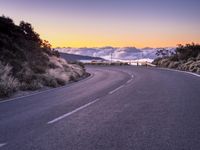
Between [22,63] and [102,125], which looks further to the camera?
[22,63]

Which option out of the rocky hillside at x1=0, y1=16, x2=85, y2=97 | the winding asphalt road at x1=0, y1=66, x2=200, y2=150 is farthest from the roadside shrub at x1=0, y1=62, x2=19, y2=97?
the winding asphalt road at x1=0, y1=66, x2=200, y2=150

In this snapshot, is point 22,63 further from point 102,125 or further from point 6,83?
point 102,125

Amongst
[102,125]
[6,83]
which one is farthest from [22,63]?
[102,125]

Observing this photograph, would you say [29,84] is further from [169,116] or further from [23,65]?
[169,116]

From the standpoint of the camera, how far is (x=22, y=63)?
24.7 m

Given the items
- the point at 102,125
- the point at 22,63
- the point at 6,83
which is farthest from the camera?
the point at 22,63

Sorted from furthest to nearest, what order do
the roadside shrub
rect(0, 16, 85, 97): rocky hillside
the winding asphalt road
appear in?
1. rect(0, 16, 85, 97): rocky hillside
2. the roadside shrub
3. the winding asphalt road

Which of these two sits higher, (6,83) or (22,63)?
(22,63)

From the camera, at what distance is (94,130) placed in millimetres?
8211

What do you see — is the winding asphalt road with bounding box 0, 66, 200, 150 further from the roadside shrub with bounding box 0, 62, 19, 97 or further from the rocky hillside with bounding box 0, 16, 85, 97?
the rocky hillside with bounding box 0, 16, 85, 97

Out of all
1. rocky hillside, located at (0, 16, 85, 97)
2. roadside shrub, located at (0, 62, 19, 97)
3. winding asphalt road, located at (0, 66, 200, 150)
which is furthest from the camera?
rocky hillside, located at (0, 16, 85, 97)

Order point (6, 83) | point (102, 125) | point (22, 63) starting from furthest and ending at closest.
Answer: point (22, 63), point (6, 83), point (102, 125)

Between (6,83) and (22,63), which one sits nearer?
(6,83)

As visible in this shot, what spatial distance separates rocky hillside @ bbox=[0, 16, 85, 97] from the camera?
19.5 m
